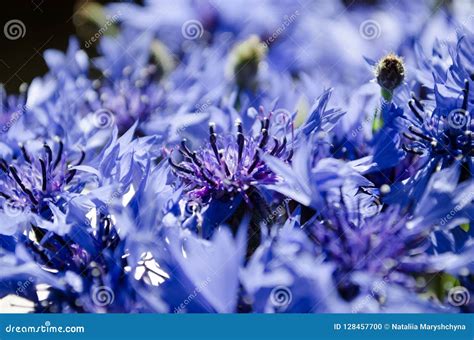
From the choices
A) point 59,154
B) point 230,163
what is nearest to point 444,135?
point 230,163

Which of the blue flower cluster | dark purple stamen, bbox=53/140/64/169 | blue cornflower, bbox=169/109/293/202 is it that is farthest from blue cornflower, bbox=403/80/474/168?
dark purple stamen, bbox=53/140/64/169

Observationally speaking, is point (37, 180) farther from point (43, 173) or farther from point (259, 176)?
point (259, 176)

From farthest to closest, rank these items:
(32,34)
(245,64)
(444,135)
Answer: (32,34), (245,64), (444,135)

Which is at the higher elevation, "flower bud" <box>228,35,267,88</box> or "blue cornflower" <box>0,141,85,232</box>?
"flower bud" <box>228,35,267,88</box>

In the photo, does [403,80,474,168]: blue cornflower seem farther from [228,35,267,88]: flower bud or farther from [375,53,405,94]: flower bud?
[228,35,267,88]: flower bud

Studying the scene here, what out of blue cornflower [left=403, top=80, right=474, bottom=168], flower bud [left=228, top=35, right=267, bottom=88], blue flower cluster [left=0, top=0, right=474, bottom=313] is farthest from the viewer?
A: flower bud [left=228, top=35, right=267, bottom=88]
